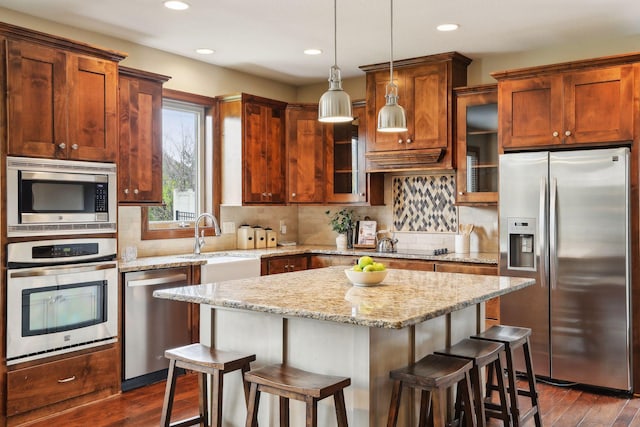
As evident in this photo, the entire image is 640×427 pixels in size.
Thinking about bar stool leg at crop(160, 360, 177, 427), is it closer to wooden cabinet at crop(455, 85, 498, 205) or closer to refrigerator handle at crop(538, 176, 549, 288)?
refrigerator handle at crop(538, 176, 549, 288)

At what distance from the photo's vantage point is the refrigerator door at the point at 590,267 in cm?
410

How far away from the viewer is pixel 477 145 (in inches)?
201

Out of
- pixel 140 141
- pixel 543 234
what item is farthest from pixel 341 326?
pixel 140 141

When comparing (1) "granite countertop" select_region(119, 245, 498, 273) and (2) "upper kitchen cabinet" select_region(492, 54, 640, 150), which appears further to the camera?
(1) "granite countertop" select_region(119, 245, 498, 273)

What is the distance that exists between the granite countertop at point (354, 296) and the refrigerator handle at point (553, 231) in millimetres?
950

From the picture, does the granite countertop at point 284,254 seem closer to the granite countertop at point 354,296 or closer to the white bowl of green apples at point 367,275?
the granite countertop at point 354,296

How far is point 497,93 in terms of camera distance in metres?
4.95

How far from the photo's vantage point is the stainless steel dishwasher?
419 centimetres

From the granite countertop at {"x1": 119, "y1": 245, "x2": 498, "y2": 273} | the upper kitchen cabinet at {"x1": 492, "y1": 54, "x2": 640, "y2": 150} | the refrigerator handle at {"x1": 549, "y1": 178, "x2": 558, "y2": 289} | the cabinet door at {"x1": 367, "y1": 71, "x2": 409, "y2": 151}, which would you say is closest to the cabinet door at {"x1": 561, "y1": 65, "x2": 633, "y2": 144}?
the upper kitchen cabinet at {"x1": 492, "y1": 54, "x2": 640, "y2": 150}

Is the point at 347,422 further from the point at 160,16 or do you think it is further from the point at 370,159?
the point at 370,159

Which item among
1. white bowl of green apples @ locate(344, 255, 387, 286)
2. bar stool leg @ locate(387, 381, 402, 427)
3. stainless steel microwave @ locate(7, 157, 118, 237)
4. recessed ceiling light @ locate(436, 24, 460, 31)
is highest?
recessed ceiling light @ locate(436, 24, 460, 31)

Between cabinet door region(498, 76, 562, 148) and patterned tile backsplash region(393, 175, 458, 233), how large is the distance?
40.9 inches

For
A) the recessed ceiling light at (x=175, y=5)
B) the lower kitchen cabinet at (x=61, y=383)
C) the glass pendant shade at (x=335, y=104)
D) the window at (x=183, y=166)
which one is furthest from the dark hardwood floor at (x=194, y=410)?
the recessed ceiling light at (x=175, y=5)

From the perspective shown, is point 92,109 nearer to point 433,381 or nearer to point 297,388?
point 297,388
